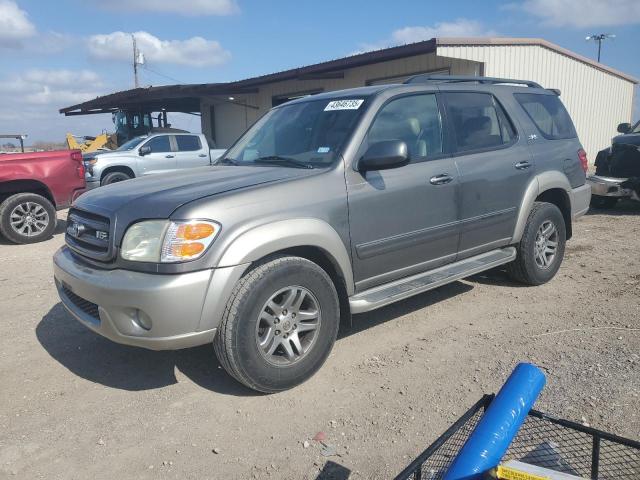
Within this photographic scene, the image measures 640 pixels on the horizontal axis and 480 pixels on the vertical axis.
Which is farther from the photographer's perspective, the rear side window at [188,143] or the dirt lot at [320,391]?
the rear side window at [188,143]

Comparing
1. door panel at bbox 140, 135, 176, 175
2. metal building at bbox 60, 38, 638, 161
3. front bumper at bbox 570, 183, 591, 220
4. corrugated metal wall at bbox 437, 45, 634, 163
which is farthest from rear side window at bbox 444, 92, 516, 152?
door panel at bbox 140, 135, 176, 175

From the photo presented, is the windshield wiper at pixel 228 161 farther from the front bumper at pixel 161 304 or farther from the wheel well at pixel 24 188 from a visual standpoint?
the wheel well at pixel 24 188

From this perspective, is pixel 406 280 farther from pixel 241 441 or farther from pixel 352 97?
pixel 241 441

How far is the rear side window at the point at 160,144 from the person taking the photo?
44.6 feet

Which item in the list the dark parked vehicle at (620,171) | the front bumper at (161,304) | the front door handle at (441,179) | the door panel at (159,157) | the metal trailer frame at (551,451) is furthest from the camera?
the door panel at (159,157)

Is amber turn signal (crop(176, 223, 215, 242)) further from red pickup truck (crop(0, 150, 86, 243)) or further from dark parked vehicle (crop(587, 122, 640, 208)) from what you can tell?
dark parked vehicle (crop(587, 122, 640, 208))

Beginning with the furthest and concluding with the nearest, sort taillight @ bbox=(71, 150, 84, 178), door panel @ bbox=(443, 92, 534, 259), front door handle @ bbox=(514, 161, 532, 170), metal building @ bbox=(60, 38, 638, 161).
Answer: metal building @ bbox=(60, 38, 638, 161)
taillight @ bbox=(71, 150, 84, 178)
front door handle @ bbox=(514, 161, 532, 170)
door panel @ bbox=(443, 92, 534, 259)

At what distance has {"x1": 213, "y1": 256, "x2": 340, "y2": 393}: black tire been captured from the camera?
293 cm

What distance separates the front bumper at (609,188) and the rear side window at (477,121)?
16.3ft

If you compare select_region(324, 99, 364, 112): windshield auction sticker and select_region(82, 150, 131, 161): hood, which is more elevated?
select_region(324, 99, 364, 112): windshield auction sticker

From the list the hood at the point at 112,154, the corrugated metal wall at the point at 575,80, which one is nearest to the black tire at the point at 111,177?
the hood at the point at 112,154

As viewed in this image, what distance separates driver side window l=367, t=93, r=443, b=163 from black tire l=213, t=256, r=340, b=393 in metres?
1.12

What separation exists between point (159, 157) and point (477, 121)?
35.1ft

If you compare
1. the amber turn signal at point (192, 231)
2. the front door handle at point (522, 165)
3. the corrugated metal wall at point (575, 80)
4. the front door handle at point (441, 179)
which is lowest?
the amber turn signal at point (192, 231)
